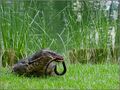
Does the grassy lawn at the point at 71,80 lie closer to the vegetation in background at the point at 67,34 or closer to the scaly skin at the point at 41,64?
the scaly skin at the point at 41,64

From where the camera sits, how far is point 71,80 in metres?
3.76

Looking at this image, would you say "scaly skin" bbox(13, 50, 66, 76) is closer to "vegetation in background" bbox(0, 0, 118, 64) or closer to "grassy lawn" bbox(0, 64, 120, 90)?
"grassy lawn" bbox(0, 64, 120, 90)

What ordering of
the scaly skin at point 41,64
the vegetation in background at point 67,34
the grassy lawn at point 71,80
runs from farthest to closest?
1. the vegetation in background at point 67,34
2. the scaly skin at point 41,64
3. the grassy lawn at point 71,80

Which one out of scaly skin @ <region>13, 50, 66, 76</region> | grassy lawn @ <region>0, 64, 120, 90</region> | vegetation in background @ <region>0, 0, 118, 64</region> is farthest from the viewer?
vegetation in background @ <region>0, 0, 118, 64</region>

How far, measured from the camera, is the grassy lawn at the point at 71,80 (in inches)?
138

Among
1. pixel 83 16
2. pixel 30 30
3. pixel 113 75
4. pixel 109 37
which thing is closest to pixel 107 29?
pixel 109 37

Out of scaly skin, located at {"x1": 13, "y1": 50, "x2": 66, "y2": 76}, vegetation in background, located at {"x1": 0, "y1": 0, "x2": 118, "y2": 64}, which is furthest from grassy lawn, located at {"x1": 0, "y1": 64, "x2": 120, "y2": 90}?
vegetation in background, located at {"x1": 0, "y1": 0, "x2": 118, "y2": 64}

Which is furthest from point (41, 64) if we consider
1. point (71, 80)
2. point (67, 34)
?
point (67, 34)

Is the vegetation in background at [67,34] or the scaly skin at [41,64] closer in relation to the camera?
the scaly skin at [41,64]

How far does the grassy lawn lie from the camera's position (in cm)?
350

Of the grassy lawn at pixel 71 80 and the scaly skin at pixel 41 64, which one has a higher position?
the scaly skin at pixel 41 64

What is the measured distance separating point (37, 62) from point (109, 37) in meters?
2.36

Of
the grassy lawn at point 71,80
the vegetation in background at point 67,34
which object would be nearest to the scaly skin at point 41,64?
the grassy lawn at point 71,80

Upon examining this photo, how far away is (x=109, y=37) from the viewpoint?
20.3 feet
